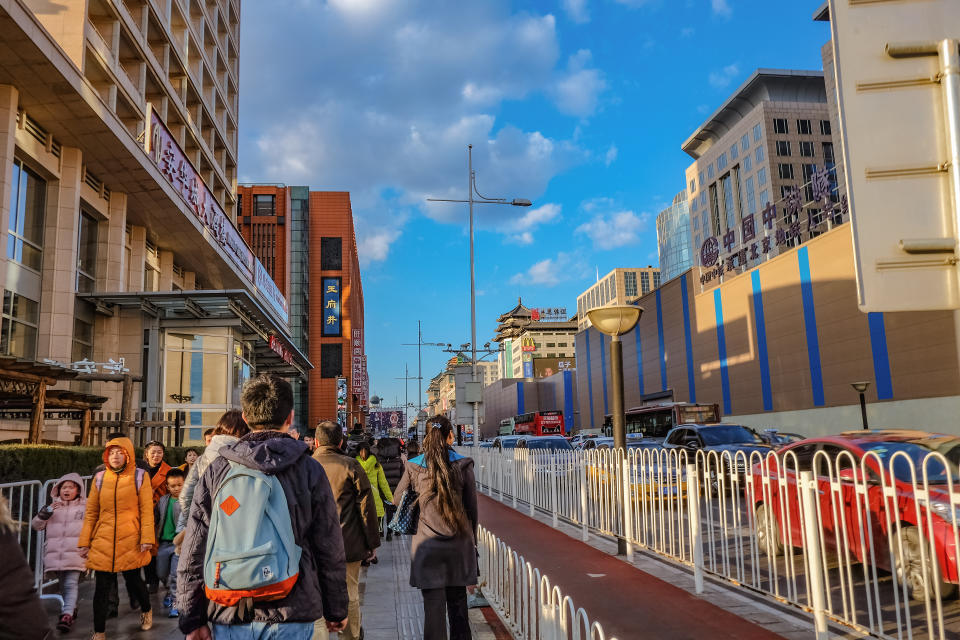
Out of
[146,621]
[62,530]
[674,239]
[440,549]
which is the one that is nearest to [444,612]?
[440,549]

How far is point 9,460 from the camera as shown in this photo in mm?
8305

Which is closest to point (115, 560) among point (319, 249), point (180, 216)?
point (180, 216)

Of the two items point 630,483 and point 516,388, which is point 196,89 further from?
point 516,388

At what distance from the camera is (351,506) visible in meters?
5.68

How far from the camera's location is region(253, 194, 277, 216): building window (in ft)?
224

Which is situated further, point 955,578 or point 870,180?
point 955,578

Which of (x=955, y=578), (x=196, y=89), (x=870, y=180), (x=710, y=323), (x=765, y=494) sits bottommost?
(x=955, y=578)

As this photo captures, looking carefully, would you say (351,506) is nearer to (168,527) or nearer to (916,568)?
(168,527)

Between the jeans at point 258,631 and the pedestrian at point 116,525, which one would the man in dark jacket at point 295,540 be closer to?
the jeans at point 258,631

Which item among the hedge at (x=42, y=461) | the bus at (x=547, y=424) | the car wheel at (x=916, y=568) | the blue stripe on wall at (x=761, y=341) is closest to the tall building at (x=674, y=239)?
the bus at (x=547, y=424)

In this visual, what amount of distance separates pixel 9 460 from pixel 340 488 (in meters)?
5.27

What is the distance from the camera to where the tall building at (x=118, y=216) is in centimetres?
1744

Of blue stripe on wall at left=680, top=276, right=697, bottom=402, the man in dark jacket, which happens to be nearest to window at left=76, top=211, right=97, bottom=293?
the man in dark jacket

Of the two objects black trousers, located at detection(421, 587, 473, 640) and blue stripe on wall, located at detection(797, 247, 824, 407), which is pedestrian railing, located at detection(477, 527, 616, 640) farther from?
blue stripe on wall, located at detection(797, 247, 824, 407)
